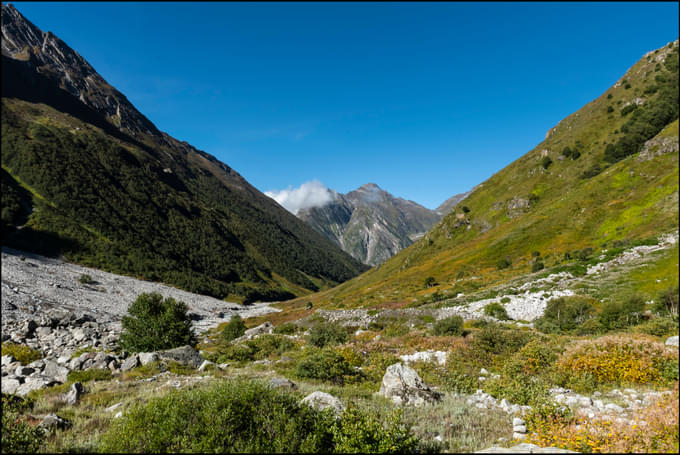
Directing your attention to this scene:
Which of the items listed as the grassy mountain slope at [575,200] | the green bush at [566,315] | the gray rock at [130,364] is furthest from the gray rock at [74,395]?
the green bush at [566,315]

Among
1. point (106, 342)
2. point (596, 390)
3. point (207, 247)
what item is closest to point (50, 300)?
point (106, 342)

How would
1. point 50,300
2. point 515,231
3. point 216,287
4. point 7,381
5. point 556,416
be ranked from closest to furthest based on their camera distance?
point 556,416 < point 7,381 < point 50,300 < point 515,231 < point 216,287

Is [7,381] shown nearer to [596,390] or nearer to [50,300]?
[596,390]

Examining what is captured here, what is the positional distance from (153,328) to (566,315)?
32853 mm

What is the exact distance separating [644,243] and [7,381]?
2322 cm

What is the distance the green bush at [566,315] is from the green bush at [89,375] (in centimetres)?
2681

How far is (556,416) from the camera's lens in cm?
645

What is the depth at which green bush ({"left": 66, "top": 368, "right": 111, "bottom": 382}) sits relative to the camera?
13.5 m

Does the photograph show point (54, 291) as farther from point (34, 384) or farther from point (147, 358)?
point (34, 384)

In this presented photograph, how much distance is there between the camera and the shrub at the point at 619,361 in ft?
23.5

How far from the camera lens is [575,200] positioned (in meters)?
21.0

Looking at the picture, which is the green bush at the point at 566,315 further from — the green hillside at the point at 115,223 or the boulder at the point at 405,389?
the green hillside at the point at 115,223

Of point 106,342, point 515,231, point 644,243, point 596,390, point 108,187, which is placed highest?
point 108,187

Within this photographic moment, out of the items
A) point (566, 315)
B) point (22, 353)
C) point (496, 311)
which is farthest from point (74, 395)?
point (496, 311)
